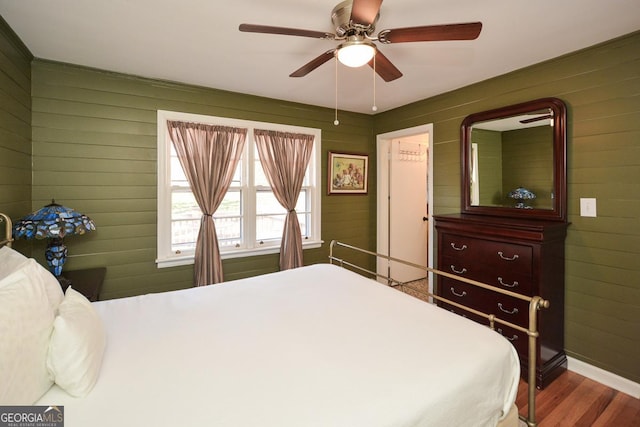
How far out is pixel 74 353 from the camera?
1.01 m

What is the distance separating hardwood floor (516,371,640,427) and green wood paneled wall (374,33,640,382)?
0.20 m

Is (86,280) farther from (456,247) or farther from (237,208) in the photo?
(456,247)

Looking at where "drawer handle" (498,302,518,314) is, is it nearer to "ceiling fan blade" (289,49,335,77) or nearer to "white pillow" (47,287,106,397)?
"ceiling fan blade" (289,49,335,77)

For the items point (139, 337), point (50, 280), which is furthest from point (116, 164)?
point (139, 337)

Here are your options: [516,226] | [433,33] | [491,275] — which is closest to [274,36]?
[433,33]

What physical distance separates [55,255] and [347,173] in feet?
10.1

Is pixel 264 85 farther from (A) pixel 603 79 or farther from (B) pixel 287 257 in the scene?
(A) pixel 603 79

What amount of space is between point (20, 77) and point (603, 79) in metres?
4.32

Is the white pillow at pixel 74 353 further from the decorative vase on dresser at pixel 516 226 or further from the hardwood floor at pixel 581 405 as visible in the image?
the decorative vase on dresser at pixel 516 226

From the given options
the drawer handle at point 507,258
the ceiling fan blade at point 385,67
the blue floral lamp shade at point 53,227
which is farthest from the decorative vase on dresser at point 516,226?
the blue floral lamp shade at point 53,227

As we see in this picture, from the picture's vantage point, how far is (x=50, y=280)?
1258 mm

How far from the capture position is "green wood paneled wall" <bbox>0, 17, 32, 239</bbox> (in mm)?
1984

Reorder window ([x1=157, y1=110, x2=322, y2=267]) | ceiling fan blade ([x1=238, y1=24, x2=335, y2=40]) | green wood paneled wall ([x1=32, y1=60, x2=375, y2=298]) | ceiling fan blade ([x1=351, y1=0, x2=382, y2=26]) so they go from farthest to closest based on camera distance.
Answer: window ([x1=157, y1=110, x2=322, y2=267]), green wood paneled wall ([x1=32, y1=60, x2=375, y2=298]), ceiling fan blade ([x1=238, y1=24, x2=335, y2=40]), ceiling fan blade ([x1=351, y1=0, x2=382, y2=26])

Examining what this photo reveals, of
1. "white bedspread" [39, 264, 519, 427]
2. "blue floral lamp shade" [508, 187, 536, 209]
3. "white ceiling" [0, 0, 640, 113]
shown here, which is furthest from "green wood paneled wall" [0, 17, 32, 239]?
"blue floral lamp shade" [508, 187, 536, 209]
